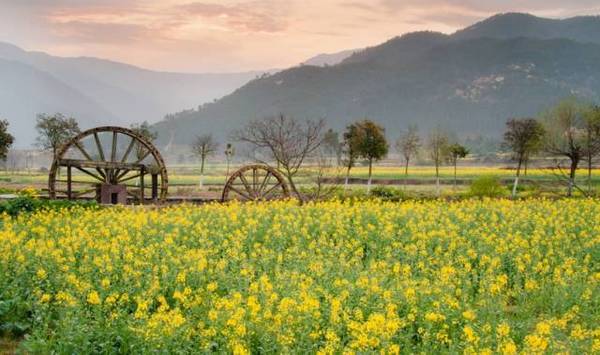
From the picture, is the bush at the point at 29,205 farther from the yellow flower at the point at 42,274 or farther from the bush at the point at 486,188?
the bush at the point at 486,188

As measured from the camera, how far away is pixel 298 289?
40.4ft

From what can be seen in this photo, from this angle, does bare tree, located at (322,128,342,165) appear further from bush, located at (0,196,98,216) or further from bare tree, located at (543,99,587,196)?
bush, located at (0,196,98,216)

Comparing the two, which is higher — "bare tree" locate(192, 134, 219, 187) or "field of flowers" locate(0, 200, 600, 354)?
"bare tree" locate(192, 134, 219, 187)

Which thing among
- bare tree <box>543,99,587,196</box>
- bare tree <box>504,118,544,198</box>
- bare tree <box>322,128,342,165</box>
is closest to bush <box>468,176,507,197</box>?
bare tree <box>543,99,587,196</box>

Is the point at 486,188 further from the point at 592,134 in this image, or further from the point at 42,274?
the point at 42,274

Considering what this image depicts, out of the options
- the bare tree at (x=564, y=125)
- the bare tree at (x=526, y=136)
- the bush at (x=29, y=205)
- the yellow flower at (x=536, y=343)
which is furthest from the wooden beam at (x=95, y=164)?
the bare tree at (x=526, y=136)

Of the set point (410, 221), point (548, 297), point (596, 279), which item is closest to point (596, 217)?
point (410, 221)

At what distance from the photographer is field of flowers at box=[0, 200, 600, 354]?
10148 millimetres

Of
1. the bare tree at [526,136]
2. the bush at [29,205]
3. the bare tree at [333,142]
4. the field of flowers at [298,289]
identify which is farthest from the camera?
the bare tree at [333,142]

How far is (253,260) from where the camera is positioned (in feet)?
50.0

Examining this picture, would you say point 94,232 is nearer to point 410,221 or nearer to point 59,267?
point 59,267

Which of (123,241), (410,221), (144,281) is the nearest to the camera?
(144,281)

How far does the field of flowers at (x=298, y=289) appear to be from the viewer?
33.3ft

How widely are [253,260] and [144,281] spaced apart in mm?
2664
